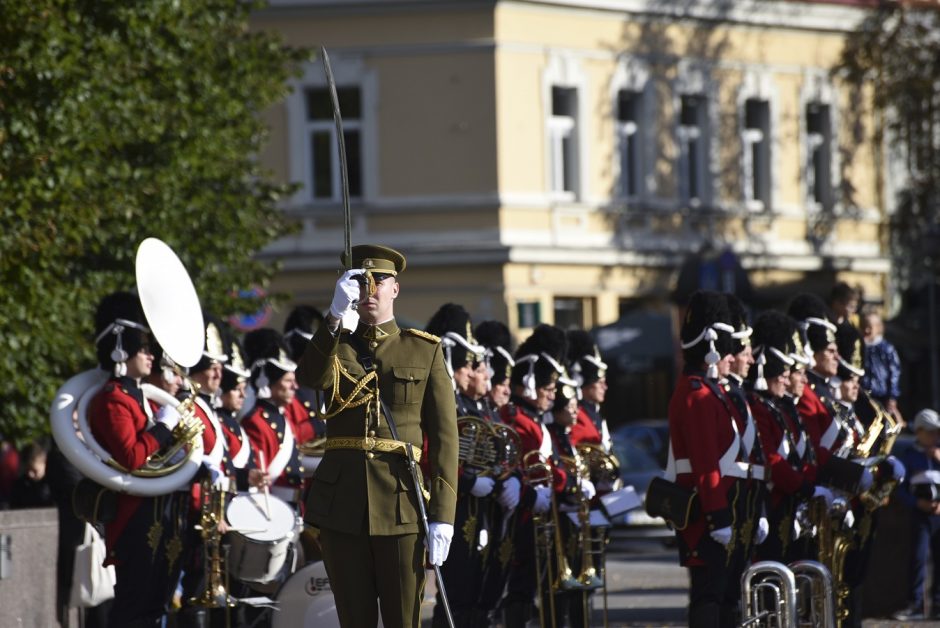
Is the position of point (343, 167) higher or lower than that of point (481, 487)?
higher

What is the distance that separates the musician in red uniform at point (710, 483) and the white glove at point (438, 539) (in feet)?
8.48

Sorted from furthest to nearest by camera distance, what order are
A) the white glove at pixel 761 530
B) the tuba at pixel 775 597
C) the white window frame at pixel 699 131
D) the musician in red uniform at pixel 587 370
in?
the white window frame at pixel 699 131
the musician in red uniform at pixel 587 370
the white glove at pixel 761 530
the tuba at pixel 775 597

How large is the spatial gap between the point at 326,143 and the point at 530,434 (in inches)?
750

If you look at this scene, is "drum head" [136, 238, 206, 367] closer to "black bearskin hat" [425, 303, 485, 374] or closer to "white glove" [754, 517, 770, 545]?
"black bearskin hat" [425, 303, 485, 374]

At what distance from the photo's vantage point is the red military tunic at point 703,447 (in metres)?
11.6

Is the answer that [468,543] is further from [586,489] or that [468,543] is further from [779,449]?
[779,449]

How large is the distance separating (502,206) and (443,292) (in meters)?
1.41

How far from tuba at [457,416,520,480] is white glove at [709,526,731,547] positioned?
1.30 m

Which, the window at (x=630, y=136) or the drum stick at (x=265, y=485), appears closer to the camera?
the drum stick at (x=265, y=485)

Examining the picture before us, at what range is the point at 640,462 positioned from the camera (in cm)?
2436

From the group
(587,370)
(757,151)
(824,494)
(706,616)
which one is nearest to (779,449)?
(824,494)

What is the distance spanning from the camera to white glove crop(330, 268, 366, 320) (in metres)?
9.03

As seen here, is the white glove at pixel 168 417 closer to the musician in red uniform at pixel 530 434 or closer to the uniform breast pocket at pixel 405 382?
the musician in red uniform at pixel 530 434

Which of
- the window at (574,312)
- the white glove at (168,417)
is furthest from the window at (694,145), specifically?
the white glove at (168,417)
